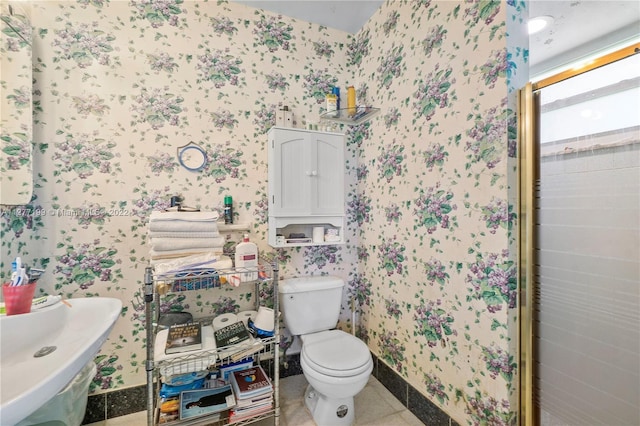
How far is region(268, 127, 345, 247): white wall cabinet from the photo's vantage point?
1885 mm

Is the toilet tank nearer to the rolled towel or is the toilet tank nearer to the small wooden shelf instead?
the rolled towel

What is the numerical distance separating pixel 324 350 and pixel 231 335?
535 mm

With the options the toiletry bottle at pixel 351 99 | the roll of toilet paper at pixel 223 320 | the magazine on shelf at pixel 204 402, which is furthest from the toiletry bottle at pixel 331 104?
the magazine on shelf at pixel 204 402

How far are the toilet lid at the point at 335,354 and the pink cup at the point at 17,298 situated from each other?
1.26 m

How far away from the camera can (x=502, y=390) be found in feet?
4.07

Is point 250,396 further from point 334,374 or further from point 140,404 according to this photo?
point 140,404

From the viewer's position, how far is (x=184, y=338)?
146 cm

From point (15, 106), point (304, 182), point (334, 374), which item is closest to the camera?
point (15, 106)

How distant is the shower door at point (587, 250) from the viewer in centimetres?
96

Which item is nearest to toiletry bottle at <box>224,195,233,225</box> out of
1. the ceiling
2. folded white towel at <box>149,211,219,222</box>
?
folded white towel at <box>149,211,219,222</box>

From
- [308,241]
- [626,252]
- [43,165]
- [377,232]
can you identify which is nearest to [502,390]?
[626,252]

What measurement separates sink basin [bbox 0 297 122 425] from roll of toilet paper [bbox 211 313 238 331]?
21.3 inches

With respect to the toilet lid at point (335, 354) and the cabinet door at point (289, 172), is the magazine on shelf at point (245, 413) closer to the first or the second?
the toilet lid at point (335, 354)

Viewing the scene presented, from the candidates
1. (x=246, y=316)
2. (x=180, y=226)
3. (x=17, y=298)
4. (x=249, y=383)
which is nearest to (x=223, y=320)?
(x=246, y=316)
